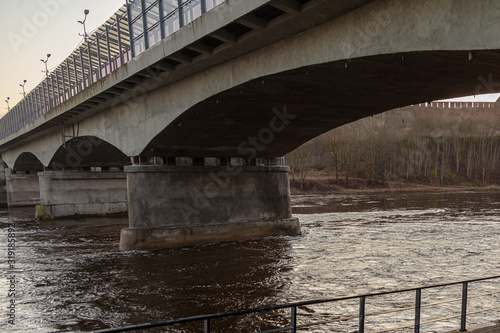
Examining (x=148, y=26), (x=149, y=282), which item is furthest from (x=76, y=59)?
(x=149, y=282)

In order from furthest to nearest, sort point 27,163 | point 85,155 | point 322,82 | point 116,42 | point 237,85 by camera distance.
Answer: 1. point 27,163
2. point 85,155
3. point 116,42
4. point 237,85
5. point 322,82

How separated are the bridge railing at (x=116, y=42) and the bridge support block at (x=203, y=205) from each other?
5144 mm

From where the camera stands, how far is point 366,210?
1312 inches

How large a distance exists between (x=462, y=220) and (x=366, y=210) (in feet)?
27.7

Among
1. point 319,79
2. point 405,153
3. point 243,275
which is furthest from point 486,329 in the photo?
point 405,153

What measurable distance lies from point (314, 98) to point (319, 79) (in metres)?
2.62

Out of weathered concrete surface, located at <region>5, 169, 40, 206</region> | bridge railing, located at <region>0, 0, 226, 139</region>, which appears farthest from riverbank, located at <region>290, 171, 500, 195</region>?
bridge railing, located at <region>0, 0, 226, 139</region>

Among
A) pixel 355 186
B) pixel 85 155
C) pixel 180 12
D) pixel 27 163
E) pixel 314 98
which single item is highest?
pixel 180 12

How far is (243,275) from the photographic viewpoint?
13469 mm

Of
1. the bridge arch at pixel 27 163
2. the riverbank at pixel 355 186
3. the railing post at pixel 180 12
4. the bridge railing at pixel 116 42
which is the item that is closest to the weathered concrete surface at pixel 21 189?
the bridge arch at pixel 27 163

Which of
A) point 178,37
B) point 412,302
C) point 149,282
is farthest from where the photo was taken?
point 149,282

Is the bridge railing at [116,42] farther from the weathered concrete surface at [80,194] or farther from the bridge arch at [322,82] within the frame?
the weathered concrete surface at [80,194]

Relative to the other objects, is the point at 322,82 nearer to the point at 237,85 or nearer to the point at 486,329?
the point at 237,85

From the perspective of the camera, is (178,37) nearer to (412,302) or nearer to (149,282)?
(149,282)
